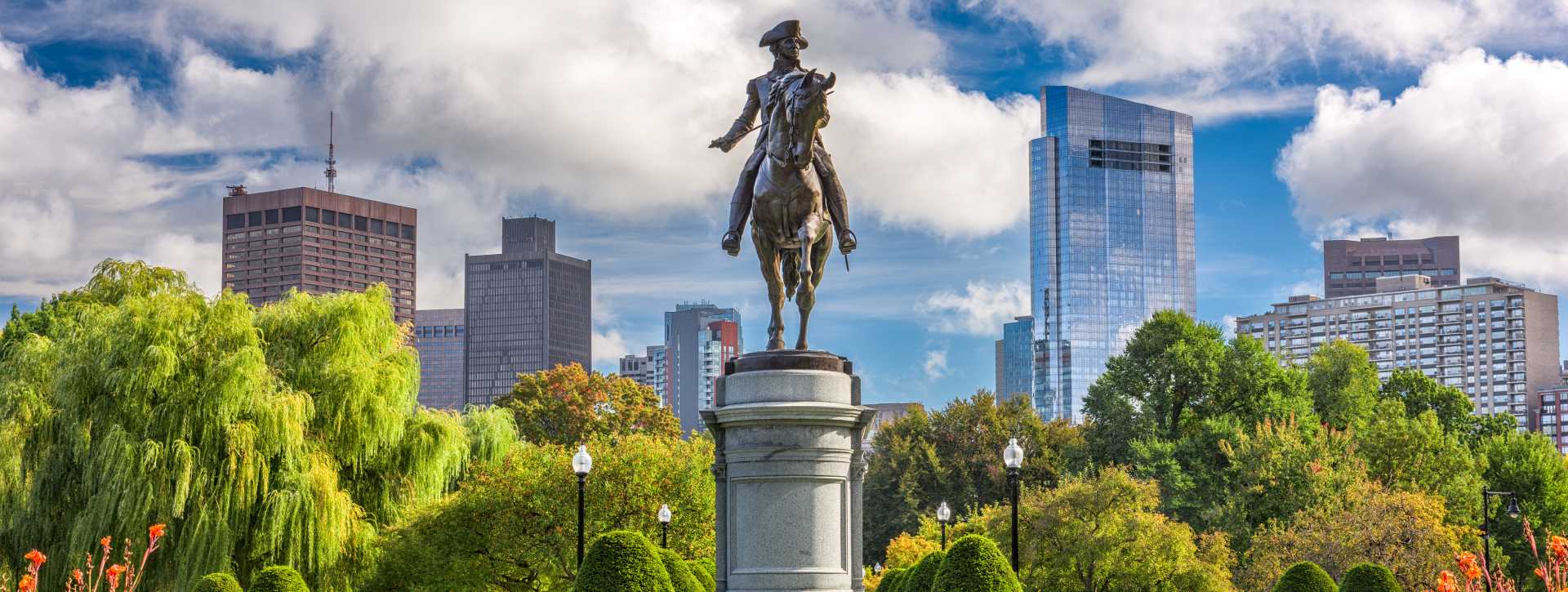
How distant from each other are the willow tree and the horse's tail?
1575 centimetres

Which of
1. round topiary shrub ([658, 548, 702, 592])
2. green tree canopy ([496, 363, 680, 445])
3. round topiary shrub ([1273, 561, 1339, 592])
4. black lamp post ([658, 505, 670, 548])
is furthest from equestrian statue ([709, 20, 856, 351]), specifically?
green tree canopy ([496, 363, 680, 445])

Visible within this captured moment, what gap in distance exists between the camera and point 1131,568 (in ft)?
131

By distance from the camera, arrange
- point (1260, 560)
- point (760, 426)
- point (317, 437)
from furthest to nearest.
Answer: point (1260, 560)
point (317, 437)
point (760, 426)

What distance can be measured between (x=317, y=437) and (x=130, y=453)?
4054 millimetres

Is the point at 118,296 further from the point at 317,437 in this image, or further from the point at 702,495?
the point at 702,495

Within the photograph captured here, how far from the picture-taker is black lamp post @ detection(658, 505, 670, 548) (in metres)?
32.3

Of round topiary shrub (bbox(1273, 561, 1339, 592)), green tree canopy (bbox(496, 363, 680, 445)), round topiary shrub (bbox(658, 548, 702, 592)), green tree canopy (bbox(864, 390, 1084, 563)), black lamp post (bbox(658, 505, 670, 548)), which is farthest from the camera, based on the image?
green tree canopy (bbox(496, 363, 680, 445))

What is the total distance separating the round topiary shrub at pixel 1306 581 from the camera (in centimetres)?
2303

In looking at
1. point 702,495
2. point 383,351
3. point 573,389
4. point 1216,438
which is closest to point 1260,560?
point 1216,438

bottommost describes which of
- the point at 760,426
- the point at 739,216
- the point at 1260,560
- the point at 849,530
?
the point at 1260,560

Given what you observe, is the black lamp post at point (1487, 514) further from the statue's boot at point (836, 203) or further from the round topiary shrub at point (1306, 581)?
the statue's boot at point (836, 203)

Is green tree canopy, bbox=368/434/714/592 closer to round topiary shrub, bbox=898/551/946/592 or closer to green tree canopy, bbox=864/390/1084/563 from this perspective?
round topiary shrub, bbox=898/551/946/592

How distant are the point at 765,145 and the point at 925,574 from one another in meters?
5.16

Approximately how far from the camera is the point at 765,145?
58.4 feet
